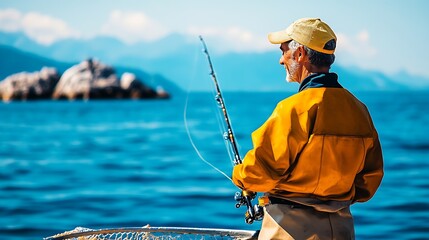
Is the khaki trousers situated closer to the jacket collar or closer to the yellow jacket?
the yellow jacket

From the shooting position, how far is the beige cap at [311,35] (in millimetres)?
2934

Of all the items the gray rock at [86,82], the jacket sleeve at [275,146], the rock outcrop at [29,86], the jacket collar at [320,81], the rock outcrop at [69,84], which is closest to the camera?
the jacket sleeve at [275,146]

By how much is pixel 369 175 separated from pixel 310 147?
45 centimetres

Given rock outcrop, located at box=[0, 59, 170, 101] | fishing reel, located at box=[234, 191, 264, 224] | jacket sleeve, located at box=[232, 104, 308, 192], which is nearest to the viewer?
jacket sleeve, located at box=[232, 104, 308, 192]

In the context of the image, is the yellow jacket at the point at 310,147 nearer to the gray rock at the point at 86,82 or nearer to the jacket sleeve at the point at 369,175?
the jacket sleeve at the point at 369,175

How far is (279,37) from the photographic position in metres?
3.03

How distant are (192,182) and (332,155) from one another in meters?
16.0

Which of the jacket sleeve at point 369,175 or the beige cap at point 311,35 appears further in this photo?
the jacket sleeve at point 369,175

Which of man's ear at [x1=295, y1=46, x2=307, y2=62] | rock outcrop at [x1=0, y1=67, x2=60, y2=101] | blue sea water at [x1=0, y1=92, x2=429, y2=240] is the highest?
rock outcrop at [x1=0, y1=67, x2=60, y2=101]

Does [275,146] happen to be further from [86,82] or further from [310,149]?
[86,82]

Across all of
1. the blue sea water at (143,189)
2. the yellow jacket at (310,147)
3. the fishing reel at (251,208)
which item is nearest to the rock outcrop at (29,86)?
the blue sea water at (143,189)

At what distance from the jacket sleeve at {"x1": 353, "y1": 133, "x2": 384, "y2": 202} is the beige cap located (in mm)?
456

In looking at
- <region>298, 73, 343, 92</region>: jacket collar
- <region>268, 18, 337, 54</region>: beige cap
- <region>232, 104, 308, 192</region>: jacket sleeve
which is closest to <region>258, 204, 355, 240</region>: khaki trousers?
<region>232, 104, 308, 192</region>: jacket sleeve

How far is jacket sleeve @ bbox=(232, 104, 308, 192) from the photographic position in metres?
2.79
